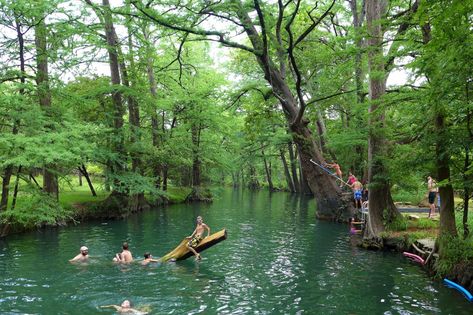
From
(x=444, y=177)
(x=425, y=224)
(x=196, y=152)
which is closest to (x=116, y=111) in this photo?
(x=196, y=152)

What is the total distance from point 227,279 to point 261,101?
13.9m

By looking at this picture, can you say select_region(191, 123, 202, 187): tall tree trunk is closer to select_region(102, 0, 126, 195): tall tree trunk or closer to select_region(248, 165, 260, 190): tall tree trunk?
select_region(102, 0, 126, 195): tall tree trunk

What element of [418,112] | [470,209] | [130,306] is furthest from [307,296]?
[470,209]

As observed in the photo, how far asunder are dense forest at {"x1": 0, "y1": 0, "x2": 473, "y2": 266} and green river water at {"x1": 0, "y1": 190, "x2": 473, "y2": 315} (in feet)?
5.86

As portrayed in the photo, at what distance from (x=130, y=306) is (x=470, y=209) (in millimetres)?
16802

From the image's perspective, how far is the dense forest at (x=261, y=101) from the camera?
10445 millimetres

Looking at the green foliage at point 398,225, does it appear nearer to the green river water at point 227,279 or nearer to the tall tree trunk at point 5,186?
the green river water at point 227,279

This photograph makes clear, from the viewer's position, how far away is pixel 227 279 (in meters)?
11.6

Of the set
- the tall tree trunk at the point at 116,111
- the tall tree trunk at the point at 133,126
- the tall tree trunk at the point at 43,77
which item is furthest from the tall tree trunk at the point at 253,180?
the tall tree trunk at the point at 43,77

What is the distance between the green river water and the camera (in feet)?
30.7

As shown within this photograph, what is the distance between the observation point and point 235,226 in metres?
22.3

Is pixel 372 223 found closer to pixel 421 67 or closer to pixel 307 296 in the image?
pixel 307 296

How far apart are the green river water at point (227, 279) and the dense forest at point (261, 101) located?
5.86 ft

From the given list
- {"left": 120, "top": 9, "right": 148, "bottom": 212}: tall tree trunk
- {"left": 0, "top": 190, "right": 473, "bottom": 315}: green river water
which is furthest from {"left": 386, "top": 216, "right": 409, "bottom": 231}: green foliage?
{"left": 120, "top": 9, "right": 148, "bottom": 212}: tall tree trunk
